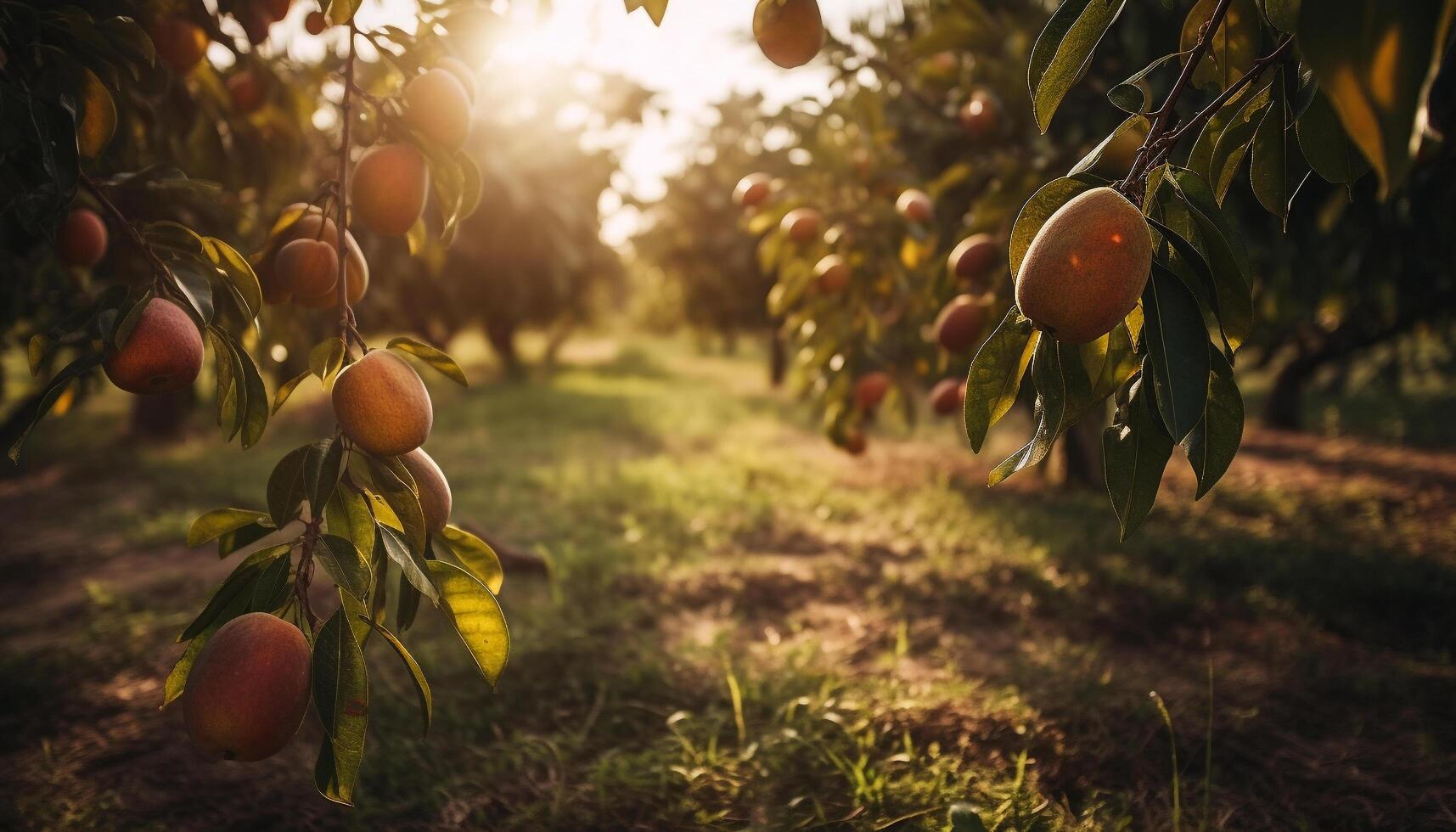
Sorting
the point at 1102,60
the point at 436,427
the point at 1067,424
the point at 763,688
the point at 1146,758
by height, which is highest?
the point at 1102,60

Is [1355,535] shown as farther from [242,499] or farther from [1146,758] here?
[242,499]

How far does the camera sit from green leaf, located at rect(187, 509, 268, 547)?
100 centimetres

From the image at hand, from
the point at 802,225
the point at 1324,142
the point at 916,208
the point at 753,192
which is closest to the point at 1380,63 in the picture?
the point at 1324,142

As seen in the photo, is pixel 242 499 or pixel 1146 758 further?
pixel 242 499

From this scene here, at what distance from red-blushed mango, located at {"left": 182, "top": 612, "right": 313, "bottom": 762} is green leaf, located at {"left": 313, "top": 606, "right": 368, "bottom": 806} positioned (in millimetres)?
30

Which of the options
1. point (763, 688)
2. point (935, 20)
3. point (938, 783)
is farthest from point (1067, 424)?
point (935, 20)

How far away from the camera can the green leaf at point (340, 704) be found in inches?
33.6

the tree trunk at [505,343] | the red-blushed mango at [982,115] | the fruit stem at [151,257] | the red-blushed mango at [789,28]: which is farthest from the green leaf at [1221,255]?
the tree trunk at [505,343]

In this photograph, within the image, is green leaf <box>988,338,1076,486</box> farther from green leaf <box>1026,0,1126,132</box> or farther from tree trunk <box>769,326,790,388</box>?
tree trunk <box>769,326,790,388</box>

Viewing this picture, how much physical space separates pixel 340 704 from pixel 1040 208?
3.07 ft

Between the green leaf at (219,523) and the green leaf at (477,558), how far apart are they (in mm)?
230

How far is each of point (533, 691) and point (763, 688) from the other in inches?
22.2

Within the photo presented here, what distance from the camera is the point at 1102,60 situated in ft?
8.05

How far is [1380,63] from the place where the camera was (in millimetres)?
539
